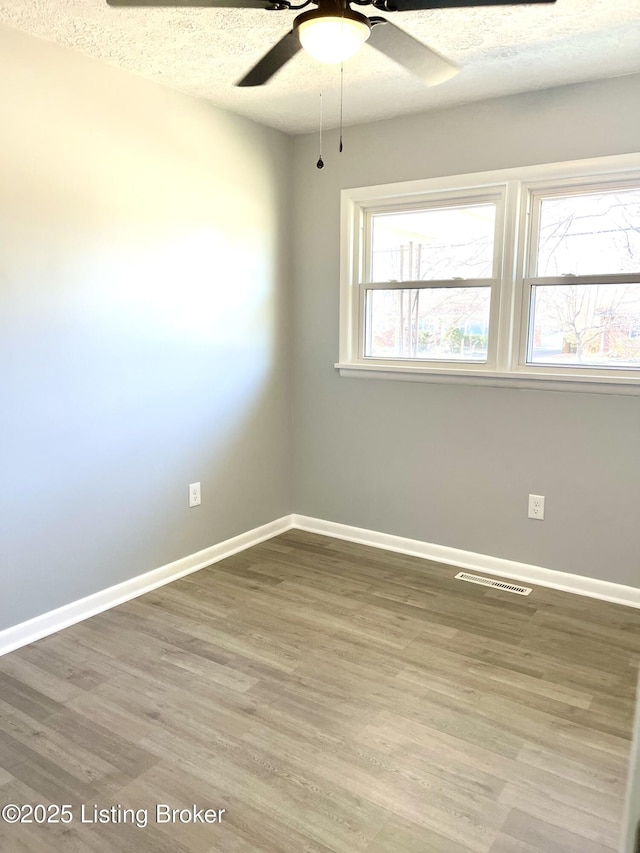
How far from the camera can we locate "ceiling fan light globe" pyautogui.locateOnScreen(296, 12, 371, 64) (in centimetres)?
158

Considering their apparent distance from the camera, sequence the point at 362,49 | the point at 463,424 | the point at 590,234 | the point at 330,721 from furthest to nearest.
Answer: the point at 463,424 → the point at 590,234 → the point at 362,49 → the point at 330,721

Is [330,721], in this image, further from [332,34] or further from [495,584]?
[332,34]

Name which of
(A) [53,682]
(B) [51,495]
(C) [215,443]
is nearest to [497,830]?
(A) [53,682]

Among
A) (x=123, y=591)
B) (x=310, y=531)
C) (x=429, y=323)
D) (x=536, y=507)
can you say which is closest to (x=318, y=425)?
(x=310, y=531)

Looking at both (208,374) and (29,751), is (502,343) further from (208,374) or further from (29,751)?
(29,751)

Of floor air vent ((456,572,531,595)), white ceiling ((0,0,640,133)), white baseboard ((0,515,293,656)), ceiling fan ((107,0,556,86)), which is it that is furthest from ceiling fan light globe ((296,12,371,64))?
floor air vent ((456,572,531,595))

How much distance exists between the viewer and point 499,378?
10.7 ft

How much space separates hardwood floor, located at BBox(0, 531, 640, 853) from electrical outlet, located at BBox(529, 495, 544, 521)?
389 millimetres

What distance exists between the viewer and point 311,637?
271 cm

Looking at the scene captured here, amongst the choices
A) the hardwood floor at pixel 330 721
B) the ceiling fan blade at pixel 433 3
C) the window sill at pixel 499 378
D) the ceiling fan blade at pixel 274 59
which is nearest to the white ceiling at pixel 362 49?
the ceiling fan blade at pixel 274 59

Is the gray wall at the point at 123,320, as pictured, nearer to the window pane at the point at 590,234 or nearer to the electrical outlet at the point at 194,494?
the electrical outlet at the point at 194,494

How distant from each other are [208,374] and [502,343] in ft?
5.15

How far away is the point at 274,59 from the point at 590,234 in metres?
1.82

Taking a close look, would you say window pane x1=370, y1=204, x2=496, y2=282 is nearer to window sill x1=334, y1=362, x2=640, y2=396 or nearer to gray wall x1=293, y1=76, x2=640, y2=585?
gray wall x1=293, y1=76, x2=640, y2=585
